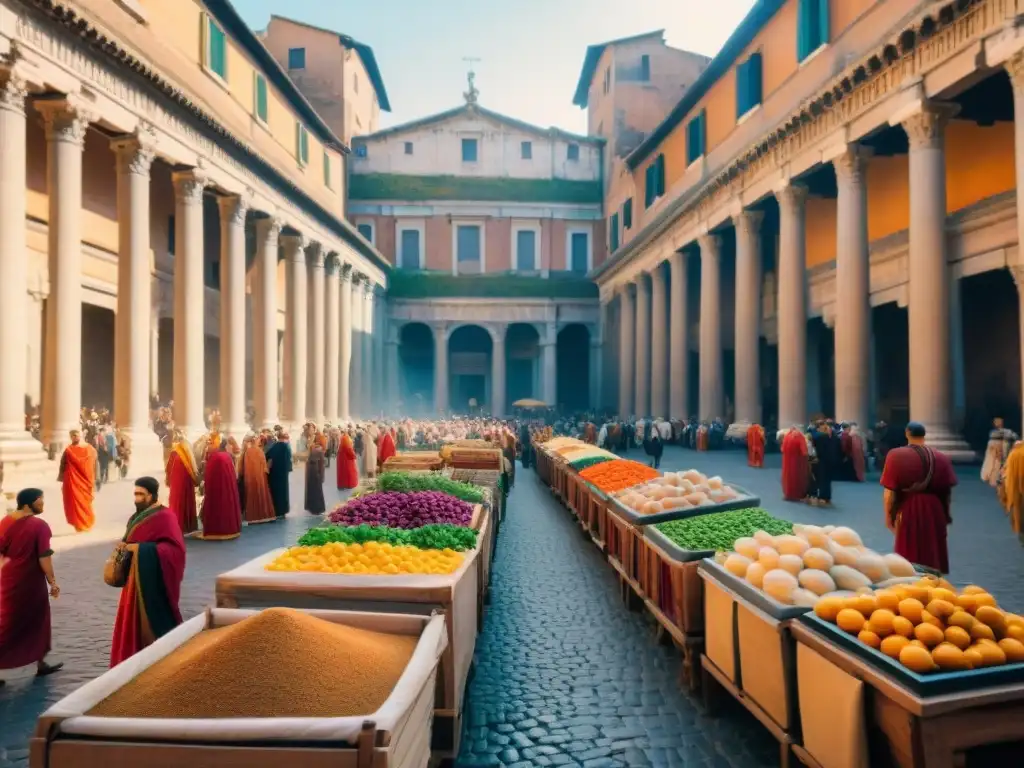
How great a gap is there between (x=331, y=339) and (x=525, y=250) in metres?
18.0

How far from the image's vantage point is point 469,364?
51.3 m

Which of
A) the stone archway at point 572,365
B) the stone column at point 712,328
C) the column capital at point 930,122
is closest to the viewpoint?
the column capital at point 930,122

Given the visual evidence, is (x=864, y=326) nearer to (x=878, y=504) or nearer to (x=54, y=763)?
(x=878, y=504)

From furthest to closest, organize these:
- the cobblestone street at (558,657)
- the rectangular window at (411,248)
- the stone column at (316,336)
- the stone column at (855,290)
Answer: the rectangular window at (411,248), the stone column at (316,336), the stone column at (855,290), the cobblestone street at (558,657)

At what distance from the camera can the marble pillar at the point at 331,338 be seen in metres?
32.4

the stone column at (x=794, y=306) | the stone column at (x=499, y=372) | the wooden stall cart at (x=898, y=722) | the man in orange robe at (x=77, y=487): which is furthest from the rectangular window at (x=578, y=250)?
the wooden stall cart at (x=898, y=722)

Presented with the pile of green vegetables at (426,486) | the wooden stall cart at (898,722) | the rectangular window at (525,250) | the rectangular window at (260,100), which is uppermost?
the rectangular window at (260,100)

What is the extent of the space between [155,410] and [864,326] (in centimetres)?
2092

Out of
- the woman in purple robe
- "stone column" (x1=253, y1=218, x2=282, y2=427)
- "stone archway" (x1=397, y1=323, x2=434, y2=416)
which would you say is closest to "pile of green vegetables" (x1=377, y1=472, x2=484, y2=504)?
the woman in purple robe

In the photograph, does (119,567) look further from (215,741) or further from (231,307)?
(231,307)

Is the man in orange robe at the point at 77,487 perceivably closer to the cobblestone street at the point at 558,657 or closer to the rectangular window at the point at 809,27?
the cobblestone street at the point at 558,657

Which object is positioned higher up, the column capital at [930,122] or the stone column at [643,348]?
the column capital at [930,122]

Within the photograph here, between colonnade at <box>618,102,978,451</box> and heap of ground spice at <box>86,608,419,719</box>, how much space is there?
15342 mm

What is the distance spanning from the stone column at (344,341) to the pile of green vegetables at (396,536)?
93.9 ft
